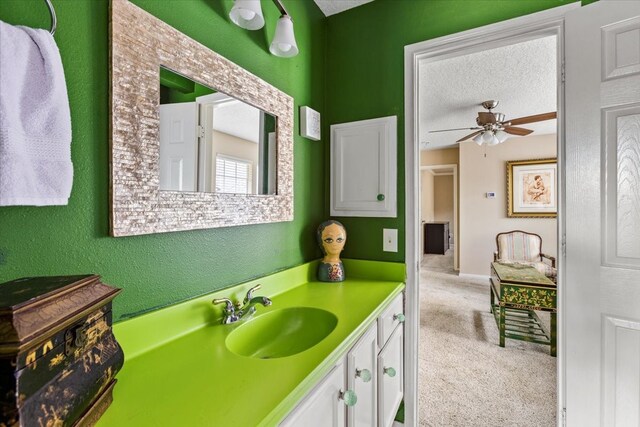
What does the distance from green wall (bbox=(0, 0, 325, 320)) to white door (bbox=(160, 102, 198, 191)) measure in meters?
0.15

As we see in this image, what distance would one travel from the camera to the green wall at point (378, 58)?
150cm

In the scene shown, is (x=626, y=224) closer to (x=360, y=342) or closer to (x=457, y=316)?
(x=360, y=342)

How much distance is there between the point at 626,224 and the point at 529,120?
200 centimetres

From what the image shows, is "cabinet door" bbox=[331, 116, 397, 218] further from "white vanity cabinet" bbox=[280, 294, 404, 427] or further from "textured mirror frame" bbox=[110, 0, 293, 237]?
"textured mirror frame" bbox=[110, 0, 293, 237]

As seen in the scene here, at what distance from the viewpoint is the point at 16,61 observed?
56 cm

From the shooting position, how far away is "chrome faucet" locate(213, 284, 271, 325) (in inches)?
40.1

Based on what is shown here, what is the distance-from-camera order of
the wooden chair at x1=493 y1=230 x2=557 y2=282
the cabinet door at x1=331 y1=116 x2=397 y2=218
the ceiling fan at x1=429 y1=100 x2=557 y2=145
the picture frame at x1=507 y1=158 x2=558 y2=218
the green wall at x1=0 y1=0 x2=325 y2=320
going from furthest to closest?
1. the picture frame at x1=507 y1=158 x2=558 y2=218
2. the wooden chair at x1=493 y1=230 x2=557 y2=282
3. the ceiling fan at x1=429 y1=100 x2=557 y2=145
4. the cabinet door at x1=331 y1=116 x2=397 y2=218
5. the green wall at x1=0 y1=0 x2=325 y2=320

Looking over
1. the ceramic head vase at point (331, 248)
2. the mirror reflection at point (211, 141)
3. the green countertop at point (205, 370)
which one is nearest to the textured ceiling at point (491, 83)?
the ceramic head vase at point (331, 248)

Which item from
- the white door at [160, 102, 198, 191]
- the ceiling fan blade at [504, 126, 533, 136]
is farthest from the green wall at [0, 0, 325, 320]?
the ceiling fan blade at [504, 126, 533, 136]

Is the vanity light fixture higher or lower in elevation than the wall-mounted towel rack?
higher

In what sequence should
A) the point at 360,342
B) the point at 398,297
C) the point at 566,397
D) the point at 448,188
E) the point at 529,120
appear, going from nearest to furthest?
the point at 360,342 < the point at 566,397 < the point at 398,297 < the point at 529,120 < the point at 448,188

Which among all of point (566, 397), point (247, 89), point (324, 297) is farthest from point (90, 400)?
point (566, 397)

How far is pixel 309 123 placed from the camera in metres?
1.61

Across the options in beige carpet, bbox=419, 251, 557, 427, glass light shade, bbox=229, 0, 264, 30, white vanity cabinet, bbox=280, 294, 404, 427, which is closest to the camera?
white vanity cabinet, bbox=280, 294, 404, 427
